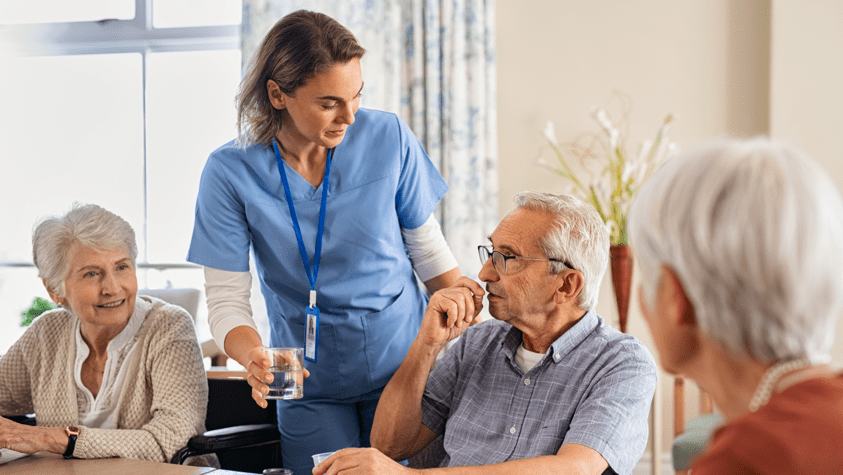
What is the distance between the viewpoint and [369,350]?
1786 millimetres

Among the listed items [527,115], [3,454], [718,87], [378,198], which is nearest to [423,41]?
[527,115]

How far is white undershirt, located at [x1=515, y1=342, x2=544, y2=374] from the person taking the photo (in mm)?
1635

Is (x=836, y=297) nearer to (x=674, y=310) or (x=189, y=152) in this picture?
(x=674, y=310)

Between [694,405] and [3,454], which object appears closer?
[3,454]

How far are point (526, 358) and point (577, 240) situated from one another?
32 centimetres

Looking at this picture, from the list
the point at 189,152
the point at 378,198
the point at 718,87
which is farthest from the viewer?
the point at 189,152

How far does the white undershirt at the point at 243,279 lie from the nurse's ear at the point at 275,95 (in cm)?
44

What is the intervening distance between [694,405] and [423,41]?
232 cm

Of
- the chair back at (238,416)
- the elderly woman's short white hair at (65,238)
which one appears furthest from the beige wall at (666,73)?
the elderly woman's short white hair at (65,238)

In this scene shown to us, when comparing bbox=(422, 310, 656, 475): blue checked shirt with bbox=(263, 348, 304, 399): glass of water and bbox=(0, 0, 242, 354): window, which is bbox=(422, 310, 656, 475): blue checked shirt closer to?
bbox=(263, 348, 304, 399): glass of water

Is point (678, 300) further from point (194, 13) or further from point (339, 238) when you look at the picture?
point (194, 13)

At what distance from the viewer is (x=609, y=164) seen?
3439mm

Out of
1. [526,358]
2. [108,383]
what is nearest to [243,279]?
[108,383]

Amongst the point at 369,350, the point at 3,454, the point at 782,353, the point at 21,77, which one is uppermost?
the point at 21,77
